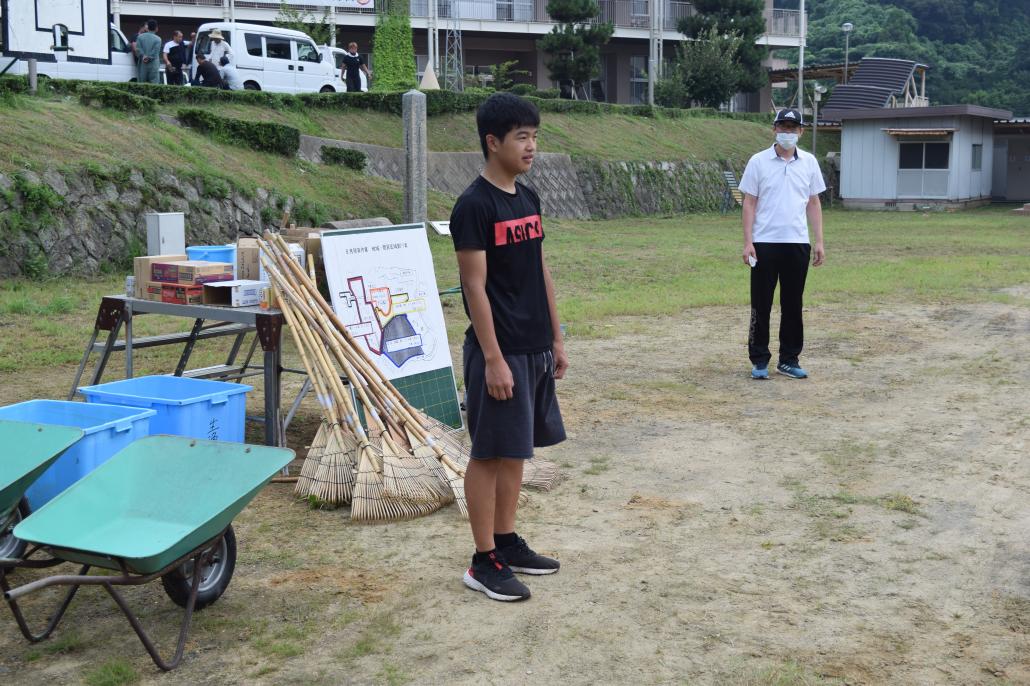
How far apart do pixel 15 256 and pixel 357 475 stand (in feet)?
31.5

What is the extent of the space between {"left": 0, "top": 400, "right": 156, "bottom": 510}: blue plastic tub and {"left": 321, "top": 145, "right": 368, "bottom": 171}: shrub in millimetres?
16879

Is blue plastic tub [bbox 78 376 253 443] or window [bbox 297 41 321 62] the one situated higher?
window [bbox 297 41 321 62]

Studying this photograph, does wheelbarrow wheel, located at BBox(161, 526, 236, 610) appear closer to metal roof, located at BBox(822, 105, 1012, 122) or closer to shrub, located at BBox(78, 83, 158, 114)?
shrub, located at BBox(78, 83, 158, 114)

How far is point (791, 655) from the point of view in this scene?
3.61m

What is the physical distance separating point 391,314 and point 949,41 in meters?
67.6

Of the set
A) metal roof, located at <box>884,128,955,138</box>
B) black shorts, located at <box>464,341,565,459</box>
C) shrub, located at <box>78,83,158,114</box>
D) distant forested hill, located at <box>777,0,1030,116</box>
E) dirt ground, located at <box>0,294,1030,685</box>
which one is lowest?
dirt ground, located at <box>0,294,1030,685</box>

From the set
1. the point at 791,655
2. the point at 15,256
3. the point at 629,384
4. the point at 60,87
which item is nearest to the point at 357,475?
the point at 791,655

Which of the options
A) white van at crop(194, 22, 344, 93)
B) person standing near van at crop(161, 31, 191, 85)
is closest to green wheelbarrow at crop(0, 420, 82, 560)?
person standing near van at crop(161, 31, 191, 85)

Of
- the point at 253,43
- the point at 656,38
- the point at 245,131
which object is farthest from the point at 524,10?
the point at 245,131

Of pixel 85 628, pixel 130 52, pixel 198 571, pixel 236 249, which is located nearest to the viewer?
pixel 198 571

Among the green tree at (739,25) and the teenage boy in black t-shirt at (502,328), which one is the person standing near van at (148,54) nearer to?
the teenage boy in black t-shirt at (502,328)

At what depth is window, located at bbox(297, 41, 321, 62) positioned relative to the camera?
89.5ft

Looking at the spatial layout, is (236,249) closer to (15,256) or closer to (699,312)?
(699,312)

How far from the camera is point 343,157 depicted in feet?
70.5
